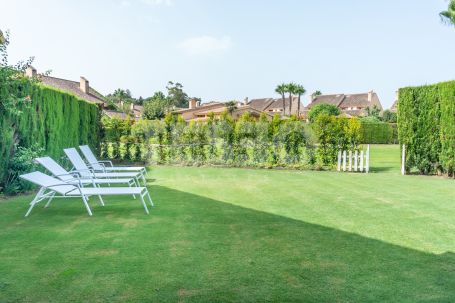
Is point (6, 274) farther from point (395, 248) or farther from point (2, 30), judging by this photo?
point (2, 30)

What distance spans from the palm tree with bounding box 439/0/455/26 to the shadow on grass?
1063 inches

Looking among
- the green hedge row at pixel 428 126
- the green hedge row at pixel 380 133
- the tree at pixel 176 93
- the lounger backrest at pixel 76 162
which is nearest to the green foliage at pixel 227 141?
the green hedge row at pixel 428 126

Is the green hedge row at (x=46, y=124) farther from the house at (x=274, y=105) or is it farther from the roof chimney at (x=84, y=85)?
the house at (x=274, y=105)

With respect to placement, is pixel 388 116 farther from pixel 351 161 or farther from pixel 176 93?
pixel 176 93

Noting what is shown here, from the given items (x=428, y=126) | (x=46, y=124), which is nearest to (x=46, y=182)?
(x=46, y=124)

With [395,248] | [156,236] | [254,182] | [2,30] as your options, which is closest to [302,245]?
[395,248]


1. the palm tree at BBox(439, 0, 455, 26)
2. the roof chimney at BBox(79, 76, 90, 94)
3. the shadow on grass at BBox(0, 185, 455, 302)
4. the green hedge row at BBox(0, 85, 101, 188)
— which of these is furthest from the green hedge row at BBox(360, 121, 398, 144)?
the shadow on grass at BBox(0, 185, 455, 302)

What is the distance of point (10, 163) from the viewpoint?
26.8 ft

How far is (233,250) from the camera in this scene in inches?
174

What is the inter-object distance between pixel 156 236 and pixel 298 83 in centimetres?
6020

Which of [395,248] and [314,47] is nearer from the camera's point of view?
[395,248]

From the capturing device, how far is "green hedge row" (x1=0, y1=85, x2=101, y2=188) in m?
7.99

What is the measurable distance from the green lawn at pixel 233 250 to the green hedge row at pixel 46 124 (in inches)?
56.9

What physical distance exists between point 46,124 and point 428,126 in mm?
12321
